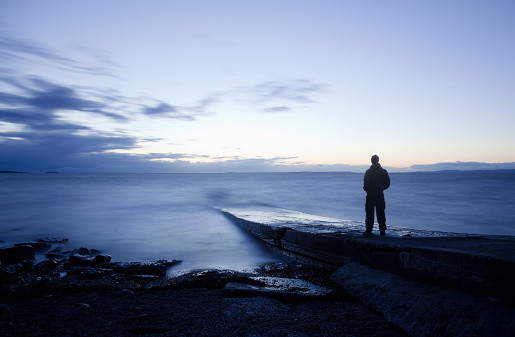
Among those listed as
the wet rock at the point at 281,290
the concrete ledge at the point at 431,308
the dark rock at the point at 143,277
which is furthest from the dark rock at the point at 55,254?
the concrete ledge at the point at 431,308

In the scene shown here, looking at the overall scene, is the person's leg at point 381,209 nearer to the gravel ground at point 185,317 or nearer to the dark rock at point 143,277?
the gravel ground at point 185,317

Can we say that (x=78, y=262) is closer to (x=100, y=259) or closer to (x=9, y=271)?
(x=100, y=259)

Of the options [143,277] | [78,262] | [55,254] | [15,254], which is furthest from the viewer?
[55,254]

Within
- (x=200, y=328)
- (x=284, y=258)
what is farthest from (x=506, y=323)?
(x=284, y=258)

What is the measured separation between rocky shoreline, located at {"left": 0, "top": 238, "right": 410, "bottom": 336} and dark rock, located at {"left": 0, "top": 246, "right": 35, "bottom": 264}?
47.8 inches

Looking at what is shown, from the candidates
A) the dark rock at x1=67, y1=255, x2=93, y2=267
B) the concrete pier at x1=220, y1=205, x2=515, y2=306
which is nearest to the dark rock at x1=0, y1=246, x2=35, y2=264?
the dark rock at x1=67, y1=255, x2=93, y2=267

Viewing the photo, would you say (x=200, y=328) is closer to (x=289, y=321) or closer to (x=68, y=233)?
(x=289, y=321)

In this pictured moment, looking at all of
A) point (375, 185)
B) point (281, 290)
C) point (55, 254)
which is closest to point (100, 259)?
point (55, 254)

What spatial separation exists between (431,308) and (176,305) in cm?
328

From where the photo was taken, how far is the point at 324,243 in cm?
691

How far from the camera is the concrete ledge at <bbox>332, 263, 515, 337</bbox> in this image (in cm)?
308

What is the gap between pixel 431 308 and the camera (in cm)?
366

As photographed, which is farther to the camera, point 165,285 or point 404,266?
point 165,285

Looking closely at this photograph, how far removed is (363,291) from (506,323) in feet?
6.69
